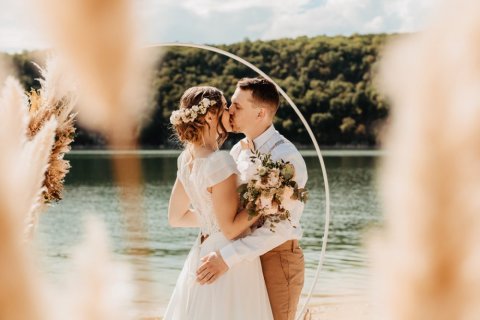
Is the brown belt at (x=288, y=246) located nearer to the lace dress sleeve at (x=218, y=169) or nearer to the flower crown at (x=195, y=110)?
the lace dress sleeve at (x=218, y=169)

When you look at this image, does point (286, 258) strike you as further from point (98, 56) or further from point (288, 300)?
point (98, 56)

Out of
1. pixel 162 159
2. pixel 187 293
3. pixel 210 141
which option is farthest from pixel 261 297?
pixel 162 159

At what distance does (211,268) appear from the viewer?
3.69 metres

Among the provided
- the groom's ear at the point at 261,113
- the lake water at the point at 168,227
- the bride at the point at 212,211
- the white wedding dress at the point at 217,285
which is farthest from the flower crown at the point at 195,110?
the lake water at the point at 168,227

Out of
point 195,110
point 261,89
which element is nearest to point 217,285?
point 195,110

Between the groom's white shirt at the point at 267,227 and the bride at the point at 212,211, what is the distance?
0.07 meters

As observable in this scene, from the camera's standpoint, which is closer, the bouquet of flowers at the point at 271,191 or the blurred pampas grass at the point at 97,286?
the blurred pampas grass at the point at 97,286

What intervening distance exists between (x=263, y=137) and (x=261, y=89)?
0.91 ft

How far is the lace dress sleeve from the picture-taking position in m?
3.55

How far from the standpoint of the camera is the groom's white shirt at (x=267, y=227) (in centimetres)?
360

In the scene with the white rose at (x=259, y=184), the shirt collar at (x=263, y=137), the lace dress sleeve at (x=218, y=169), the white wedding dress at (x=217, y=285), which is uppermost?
the shirt collar at (x=263, y=137)

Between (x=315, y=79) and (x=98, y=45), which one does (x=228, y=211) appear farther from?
(x=315, y=79)

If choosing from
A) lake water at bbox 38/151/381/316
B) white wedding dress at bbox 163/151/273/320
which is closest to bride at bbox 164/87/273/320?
white wedding dress at bbox 163/151/273/320

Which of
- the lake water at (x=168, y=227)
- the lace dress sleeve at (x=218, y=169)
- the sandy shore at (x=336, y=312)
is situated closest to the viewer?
the lake water at (x=168, y=227)
